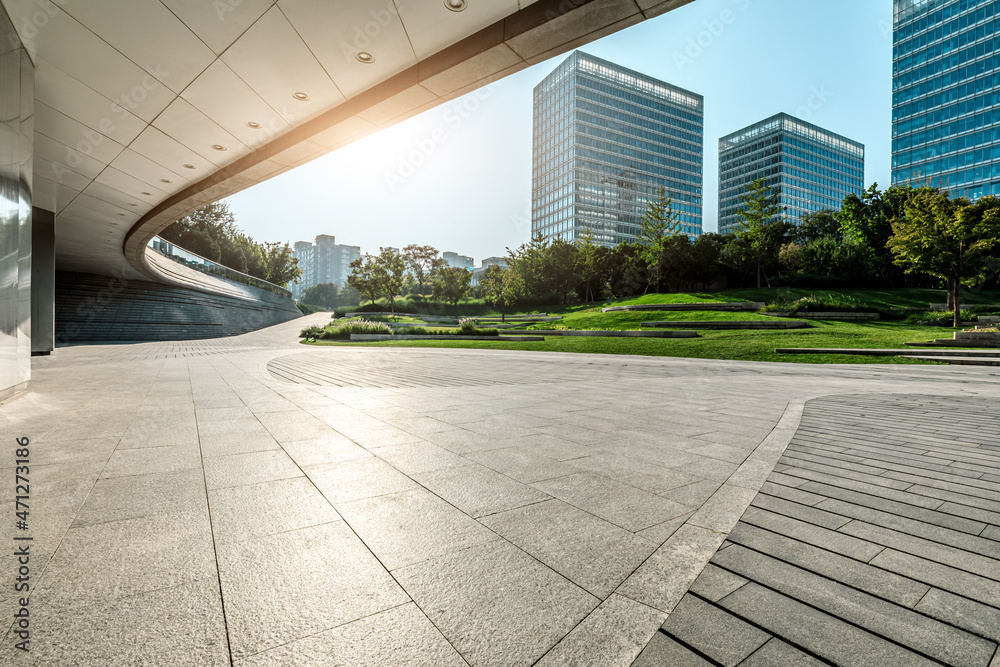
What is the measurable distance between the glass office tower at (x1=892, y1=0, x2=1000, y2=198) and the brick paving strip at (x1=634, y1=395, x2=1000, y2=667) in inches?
2909

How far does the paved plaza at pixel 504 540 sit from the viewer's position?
161 cm

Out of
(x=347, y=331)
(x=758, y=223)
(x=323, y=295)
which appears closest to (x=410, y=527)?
(x=347, y=331)

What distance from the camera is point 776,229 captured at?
4025cm

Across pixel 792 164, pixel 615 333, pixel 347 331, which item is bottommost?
pixel 615 333

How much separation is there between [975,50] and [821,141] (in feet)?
201

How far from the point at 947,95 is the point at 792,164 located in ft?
164

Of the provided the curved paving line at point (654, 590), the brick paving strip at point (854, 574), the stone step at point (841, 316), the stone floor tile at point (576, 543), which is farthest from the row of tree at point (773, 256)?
the stone floor tile at point (576, 543)

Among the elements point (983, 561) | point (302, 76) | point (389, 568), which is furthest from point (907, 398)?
point (302, 76)

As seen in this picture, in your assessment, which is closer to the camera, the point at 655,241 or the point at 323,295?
the point at 655,241

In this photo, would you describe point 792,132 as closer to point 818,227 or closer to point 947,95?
point 947,95

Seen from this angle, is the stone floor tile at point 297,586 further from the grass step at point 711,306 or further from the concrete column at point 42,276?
the grass step at point 711,306

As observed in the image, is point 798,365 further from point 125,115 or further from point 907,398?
point 125,115

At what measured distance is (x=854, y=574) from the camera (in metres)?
2.08

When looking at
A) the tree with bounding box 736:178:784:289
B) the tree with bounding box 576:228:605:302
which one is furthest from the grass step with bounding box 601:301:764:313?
the tree with bounding box 576:228:605:302
